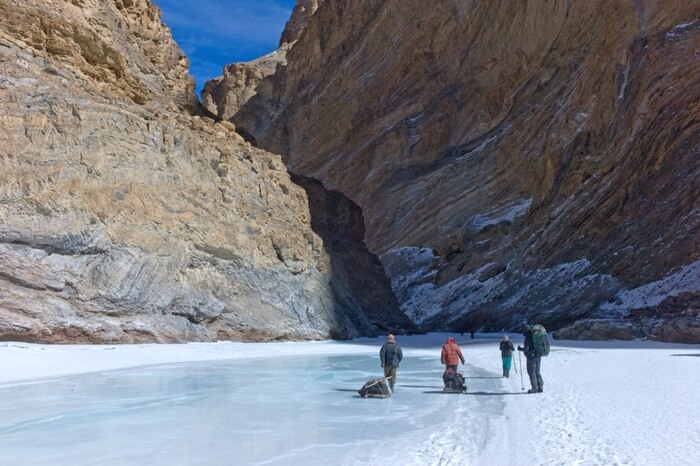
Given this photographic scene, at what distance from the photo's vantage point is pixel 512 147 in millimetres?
53188

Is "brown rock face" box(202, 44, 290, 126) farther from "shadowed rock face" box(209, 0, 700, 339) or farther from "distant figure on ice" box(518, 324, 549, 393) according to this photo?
"distant figure on ice" box(518, 324, 549, 393)

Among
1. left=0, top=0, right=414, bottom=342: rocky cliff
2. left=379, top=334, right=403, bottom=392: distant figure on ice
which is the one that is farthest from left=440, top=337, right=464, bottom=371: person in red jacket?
left=0, top=0, right=414, bottom=342: rocky cliff

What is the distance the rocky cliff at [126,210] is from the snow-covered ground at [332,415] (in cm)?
347

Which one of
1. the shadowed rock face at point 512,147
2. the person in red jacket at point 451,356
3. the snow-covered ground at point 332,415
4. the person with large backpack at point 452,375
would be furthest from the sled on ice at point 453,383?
the shadowed rock face at point 512,147

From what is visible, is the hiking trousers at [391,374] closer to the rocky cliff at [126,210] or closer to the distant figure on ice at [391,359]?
the distant figure on ice at [391,359]

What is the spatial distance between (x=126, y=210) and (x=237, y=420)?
1547 centimetres

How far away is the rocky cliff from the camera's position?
19703mm

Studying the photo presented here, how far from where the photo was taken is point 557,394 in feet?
34.7

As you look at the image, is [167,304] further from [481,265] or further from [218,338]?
[481,265]

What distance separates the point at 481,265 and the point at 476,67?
2336 cm

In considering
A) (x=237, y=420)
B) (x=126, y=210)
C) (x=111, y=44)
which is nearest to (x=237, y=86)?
(x=111, y=44)

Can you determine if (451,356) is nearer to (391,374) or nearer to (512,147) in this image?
(391,374)

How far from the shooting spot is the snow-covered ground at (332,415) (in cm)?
633

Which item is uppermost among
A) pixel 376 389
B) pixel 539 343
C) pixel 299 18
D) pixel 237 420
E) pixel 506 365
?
pixel 299 18
